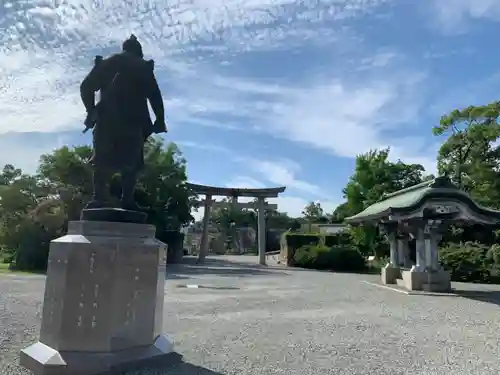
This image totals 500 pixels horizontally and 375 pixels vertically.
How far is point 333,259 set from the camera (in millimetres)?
26359

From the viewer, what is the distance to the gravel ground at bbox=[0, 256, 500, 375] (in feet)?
16.3

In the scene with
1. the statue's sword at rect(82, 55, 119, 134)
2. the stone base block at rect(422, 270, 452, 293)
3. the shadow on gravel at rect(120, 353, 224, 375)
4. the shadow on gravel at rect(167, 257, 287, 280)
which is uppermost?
the statue's sword at rect(82, 55, 119, 134)

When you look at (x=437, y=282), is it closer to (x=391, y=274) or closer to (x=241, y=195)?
(x=391, y=274)

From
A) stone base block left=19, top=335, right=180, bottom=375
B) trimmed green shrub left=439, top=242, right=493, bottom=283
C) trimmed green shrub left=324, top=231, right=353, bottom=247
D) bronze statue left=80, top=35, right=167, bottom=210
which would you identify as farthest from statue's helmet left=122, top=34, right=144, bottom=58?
trimmed green shrub left=324, top=231, right=353, bottom=247

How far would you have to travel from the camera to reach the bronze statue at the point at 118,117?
5215 mm

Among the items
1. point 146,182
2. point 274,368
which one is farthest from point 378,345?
point 146,182

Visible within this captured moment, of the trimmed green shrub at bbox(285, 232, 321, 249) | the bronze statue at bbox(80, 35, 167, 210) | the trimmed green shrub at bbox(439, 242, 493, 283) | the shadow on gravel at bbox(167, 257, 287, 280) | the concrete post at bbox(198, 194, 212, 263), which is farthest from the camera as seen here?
the trimmed green shrub at bbox(285, 232, 321, 249)

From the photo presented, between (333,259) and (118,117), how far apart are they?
73.9 ft

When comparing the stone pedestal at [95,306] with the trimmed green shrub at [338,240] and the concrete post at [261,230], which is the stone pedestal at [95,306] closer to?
the concrete post at [261,230]

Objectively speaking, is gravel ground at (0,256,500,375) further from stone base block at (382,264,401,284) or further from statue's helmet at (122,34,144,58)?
stone base block at (382,264,401,284)

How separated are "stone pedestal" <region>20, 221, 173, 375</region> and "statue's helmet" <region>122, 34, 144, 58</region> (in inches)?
82.8

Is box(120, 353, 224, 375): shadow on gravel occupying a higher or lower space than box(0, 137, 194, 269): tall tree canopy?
lower

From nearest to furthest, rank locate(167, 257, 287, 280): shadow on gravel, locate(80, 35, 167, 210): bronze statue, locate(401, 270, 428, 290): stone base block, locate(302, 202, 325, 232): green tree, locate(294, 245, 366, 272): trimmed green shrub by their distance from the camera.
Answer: locate(80, 35, 167, 210): bronze statue
locate(401, 270, 428, 290): stone base block
locate(167, 257, 287, 280): shadow on gravel
locate(294, 245, 366, 272): trimmed green shrub
locate(302, 202, 325, 232): green tree

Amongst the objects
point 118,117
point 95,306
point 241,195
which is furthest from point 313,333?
point 241,195
